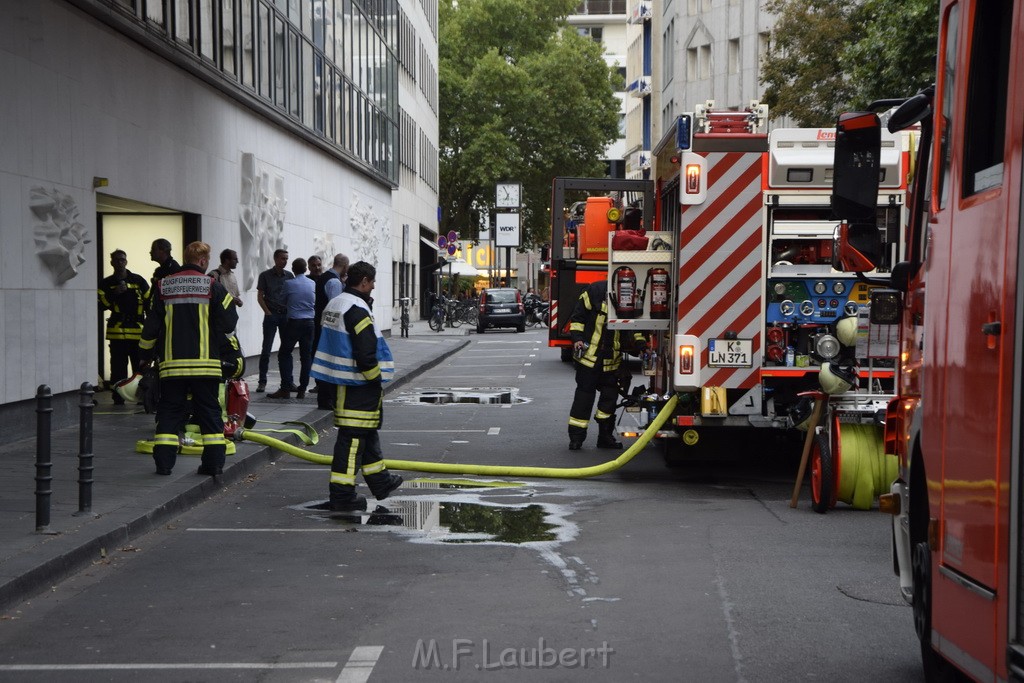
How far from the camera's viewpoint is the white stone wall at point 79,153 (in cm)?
1388

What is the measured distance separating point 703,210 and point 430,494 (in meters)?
2.96

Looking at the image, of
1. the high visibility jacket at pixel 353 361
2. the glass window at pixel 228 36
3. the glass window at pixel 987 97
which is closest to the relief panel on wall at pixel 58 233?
the high visibility jacket at pixel 353 361

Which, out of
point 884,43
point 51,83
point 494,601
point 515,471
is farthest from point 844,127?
point 884,43

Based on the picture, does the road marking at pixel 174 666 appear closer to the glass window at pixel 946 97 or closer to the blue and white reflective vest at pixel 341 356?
the glass window at pixel 946 97

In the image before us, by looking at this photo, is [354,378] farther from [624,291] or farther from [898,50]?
[898,50]

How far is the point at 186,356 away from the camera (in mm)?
10930

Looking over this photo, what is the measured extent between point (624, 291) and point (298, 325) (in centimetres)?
693

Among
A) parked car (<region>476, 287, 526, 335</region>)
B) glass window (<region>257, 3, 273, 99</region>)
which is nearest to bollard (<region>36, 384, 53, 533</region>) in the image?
glass window (<region>257, 3, 273, 99</region>)

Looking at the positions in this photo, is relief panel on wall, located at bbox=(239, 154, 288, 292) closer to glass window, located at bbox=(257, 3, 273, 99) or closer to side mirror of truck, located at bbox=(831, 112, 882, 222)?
glass window, located at bbox=(257, 3, 273, 99)

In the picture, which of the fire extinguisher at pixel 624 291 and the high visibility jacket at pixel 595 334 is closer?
the fire extinguisher at pixel 624 291

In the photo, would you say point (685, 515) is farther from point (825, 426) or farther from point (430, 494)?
point (430, 494)

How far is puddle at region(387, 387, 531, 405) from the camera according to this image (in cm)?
2011

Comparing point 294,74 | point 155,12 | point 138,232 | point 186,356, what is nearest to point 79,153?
point 155,12

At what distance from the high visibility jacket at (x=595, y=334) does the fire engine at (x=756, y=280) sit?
5.12 feet
